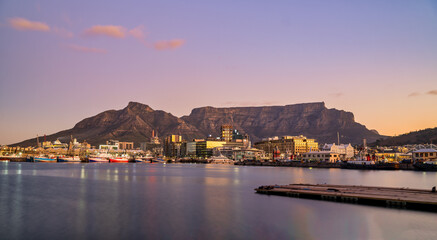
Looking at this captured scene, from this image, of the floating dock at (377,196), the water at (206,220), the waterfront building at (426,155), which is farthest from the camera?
the waterfront building at (426,155)

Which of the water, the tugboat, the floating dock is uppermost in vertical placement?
the floating dock

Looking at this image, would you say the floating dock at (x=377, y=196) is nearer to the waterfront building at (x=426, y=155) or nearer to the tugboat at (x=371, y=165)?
the tugboat at (x=371, y=165)

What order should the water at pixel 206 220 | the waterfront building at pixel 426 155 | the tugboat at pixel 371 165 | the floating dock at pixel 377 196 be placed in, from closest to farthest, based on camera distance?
the water at pixel 206 220
the floating dock at pixel 377 196
the tugboat at pixel 371 165
the waterfront building at pixel 426 155

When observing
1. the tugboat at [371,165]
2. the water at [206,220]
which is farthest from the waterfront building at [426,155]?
the water at [206,220]

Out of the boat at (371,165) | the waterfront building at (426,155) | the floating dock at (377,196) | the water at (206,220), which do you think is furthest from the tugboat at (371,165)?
the water at (206,220)

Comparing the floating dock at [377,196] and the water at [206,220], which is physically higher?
the floating dock at [377,196]

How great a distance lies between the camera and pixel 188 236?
102 ft

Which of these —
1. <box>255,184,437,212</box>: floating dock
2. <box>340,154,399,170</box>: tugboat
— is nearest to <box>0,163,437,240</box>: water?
<box>255,184,437,212</box>: floating dock

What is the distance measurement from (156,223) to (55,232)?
9.50 meters

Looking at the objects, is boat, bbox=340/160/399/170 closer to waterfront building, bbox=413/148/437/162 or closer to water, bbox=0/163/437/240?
waterfront building, bbox=413/148/437/162

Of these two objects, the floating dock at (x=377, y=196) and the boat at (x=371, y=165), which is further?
the boat at (x=371, y=165)

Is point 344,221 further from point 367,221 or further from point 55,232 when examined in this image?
point 55,232

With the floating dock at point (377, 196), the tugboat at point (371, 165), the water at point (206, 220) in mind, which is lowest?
the tugboat at point (371, 165)

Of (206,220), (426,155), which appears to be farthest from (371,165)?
(206,220)
